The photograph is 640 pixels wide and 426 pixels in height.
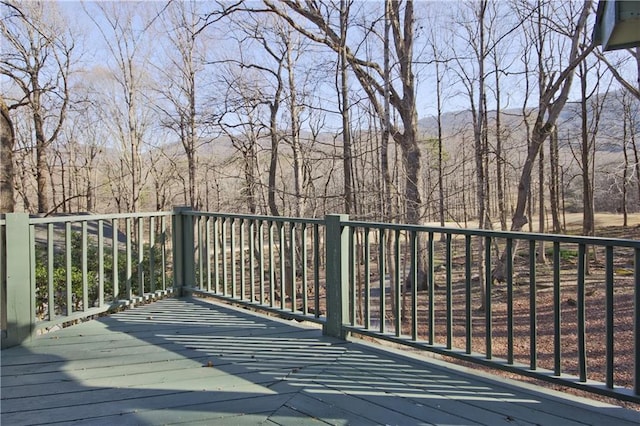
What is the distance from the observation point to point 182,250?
447 centimetres

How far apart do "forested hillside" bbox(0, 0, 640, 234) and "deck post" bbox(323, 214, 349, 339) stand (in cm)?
534

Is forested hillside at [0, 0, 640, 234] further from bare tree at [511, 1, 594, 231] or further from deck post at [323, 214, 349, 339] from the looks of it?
deck post at [323, 214, 349, 339]

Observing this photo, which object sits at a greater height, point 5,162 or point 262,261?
point 5,162

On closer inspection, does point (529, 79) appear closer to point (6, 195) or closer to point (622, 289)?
point (622, 289)

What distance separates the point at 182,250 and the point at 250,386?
2417 mm

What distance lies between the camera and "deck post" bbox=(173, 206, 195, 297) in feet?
14.5

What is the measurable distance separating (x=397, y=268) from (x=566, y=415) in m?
1.17

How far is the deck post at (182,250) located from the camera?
175 inches

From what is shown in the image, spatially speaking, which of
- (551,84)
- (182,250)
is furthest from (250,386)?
(551,84)

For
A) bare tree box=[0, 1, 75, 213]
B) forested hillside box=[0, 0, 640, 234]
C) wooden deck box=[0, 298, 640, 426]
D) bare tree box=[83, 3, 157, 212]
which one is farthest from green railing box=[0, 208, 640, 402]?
bare tree box=[83, 3, 157, 212]

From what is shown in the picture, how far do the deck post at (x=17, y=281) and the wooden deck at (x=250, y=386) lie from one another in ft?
0.37

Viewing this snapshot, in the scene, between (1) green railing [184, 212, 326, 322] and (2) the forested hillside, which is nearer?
(1) green railing [184, 212, 326, 322]

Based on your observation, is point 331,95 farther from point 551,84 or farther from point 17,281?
point 17,281

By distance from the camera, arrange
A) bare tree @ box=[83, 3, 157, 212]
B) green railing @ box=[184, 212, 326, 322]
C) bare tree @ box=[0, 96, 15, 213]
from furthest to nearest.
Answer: bare tree @ box=[83, 3, 157, 212] → bare tree @ box=[0, 96, 15, 213] → green railing @ box=[184, 212, 326, 322]
